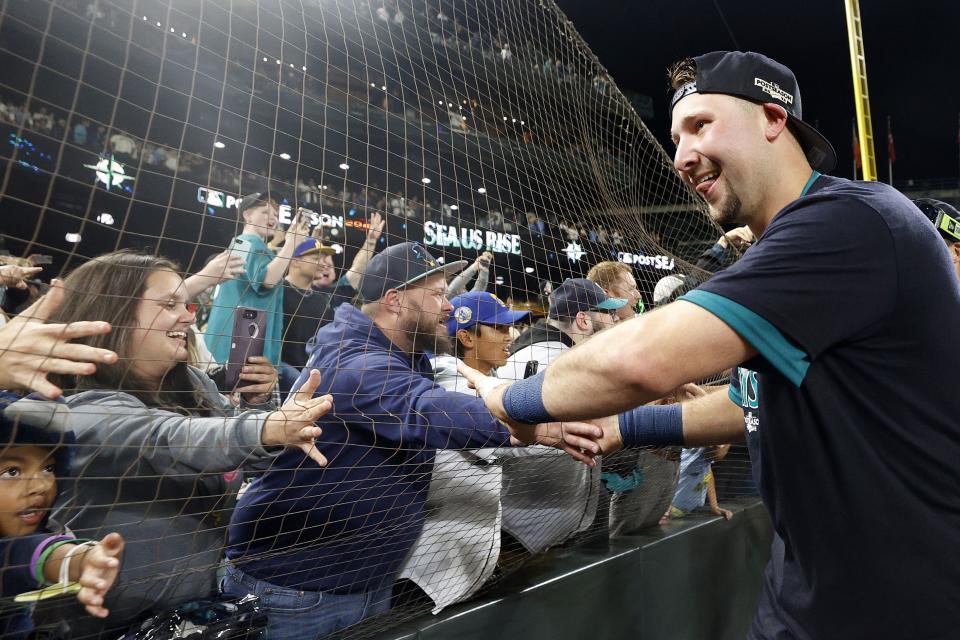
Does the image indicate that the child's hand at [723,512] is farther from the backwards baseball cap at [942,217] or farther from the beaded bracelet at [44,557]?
the beaded bracelet at [44,557]

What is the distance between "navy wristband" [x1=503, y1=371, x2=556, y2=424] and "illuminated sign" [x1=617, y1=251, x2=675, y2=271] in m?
1.72

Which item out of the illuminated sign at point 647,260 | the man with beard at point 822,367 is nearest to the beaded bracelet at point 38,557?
the man with beard at point 822,367

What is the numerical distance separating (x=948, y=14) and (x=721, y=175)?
47.3 feet

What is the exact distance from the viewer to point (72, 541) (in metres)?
1.21

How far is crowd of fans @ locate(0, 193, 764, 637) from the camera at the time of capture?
121 cm

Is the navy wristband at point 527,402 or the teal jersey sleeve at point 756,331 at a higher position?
the teal jersey sleeve at point 756,331

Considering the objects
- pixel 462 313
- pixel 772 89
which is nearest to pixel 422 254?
pixel 462 313

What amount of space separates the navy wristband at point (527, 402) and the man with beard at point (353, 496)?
0.38 metres

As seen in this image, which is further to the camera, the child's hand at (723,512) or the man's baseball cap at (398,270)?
the child's hand at (723,512)

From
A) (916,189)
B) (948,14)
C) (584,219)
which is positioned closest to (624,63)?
(948,14)

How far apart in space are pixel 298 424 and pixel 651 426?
87cm

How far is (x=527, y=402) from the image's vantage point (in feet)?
3.34

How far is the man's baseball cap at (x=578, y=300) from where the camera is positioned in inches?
89.9

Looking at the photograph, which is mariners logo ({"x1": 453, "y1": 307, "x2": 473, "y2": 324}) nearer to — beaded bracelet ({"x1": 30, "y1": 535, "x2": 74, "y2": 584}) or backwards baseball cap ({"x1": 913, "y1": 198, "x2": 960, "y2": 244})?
beaded bracelet ({"x1": 30, "y1": 535, "x2": 74, "y2": 584})
